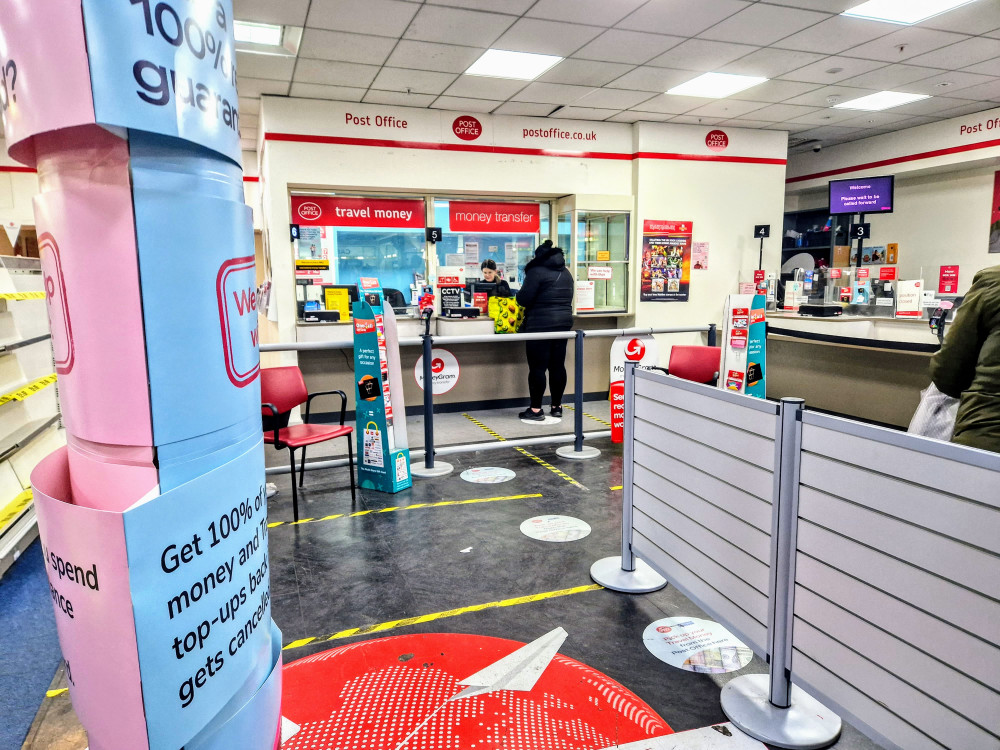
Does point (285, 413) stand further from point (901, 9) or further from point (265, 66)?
point (901, 9)

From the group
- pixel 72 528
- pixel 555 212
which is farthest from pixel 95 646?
pixel 555 212

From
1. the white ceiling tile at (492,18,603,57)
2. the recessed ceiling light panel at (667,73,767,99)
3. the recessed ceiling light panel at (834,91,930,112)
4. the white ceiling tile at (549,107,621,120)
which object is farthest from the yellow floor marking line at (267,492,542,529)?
the recessed ceiling light panel at (834,91,930,112)

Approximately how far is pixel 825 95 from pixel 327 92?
16.1 feet

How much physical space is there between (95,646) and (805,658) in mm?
1751

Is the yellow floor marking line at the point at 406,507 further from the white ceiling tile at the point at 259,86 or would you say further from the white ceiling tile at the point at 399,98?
the white ceiling tile at the point at 399,98

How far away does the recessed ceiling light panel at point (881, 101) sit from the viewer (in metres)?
6.45

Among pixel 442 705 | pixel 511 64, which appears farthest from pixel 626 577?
pixel 511 64


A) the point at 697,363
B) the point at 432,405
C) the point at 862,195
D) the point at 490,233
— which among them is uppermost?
the point at 862,195

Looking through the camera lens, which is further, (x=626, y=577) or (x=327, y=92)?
(x=327, y=92)

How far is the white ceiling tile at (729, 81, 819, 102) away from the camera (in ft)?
19.2

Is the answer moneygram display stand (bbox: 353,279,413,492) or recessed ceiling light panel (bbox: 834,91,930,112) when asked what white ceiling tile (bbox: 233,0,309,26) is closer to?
moneygram display stand (bbox: 353,279,413,492)

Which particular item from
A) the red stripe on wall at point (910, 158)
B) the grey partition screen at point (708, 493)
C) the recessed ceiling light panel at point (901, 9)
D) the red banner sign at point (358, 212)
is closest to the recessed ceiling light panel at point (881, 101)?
the red stripe on wall at point (910, 158)

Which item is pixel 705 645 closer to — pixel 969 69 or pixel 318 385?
pixel 318 385

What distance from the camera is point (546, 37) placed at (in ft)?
15.3
